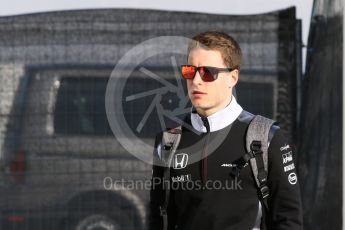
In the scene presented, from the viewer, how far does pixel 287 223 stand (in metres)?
2.95

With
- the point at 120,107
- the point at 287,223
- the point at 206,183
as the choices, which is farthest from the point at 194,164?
the point at 120,107

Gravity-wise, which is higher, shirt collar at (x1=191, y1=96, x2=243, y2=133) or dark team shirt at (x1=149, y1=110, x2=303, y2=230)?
shirt collar at (x1=191, y1=96, x2=243, y2=133)

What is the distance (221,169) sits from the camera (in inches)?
119

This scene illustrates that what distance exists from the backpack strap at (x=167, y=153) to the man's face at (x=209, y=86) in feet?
0.47

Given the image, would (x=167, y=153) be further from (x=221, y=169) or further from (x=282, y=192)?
(x=282, y=192)

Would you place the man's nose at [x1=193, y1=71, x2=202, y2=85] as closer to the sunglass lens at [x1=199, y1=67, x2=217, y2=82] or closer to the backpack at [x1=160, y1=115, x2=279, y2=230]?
the sunglass lens at [x1=199, y1=67, x2=217, y2=82]

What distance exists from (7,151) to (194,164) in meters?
3.39

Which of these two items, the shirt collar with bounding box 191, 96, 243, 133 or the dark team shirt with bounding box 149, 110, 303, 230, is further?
the shirt collar with bounding box 191, 96, 243, 133

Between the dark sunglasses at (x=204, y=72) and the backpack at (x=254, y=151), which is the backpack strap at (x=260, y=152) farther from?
the dark sunglasses at (x=204, y=72)

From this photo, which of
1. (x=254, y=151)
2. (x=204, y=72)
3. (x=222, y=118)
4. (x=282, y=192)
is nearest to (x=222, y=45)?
(x=204, y=72)

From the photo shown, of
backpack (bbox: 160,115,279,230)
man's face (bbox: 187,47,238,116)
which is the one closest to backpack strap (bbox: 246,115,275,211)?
backpack (bbox: 160,115,279,230)

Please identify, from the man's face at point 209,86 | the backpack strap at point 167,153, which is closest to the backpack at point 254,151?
the backpack strap at point 167,153

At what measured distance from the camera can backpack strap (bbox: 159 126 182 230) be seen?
3072 mm

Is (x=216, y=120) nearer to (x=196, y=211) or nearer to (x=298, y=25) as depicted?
(x=196, y=211)
